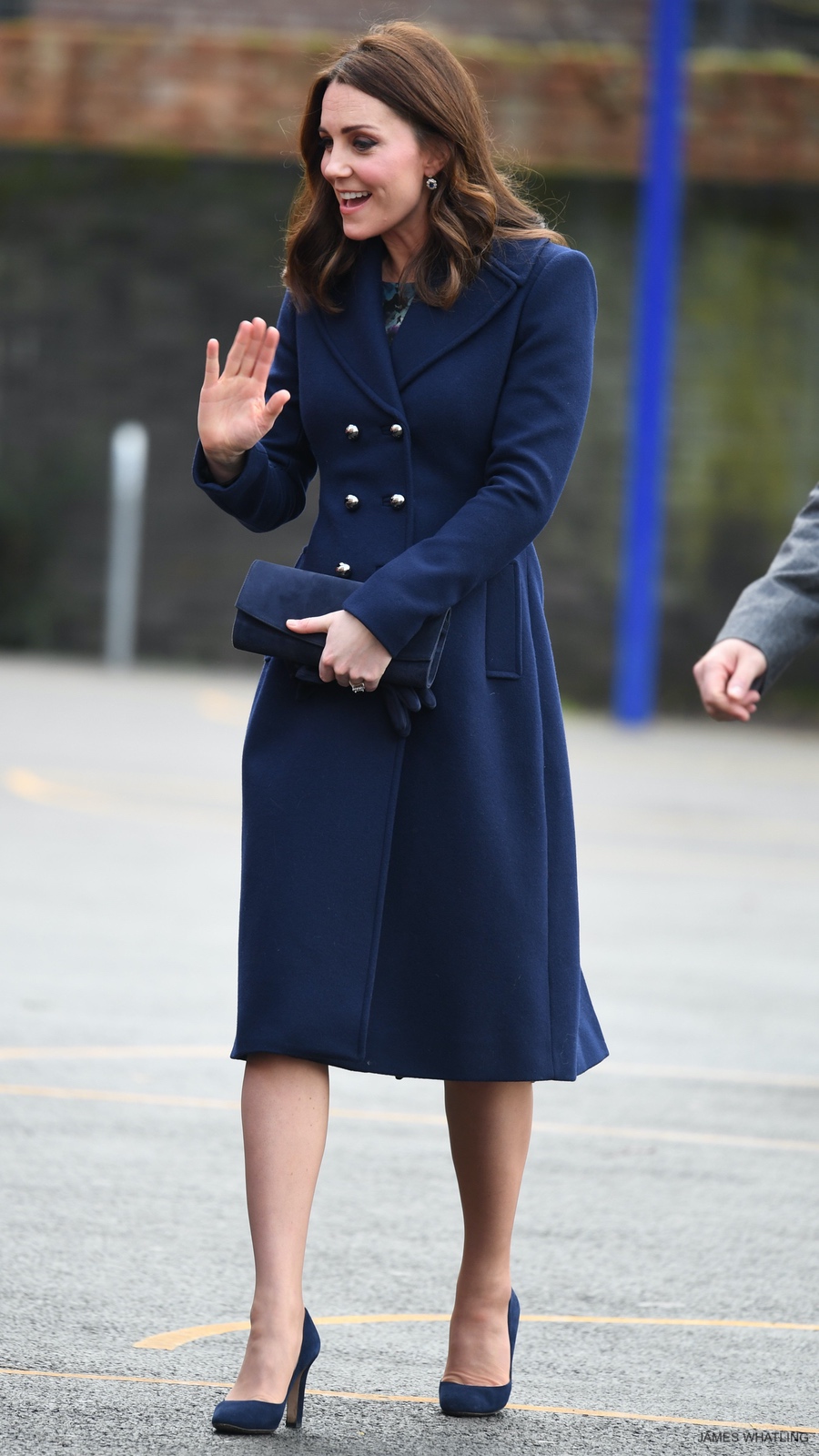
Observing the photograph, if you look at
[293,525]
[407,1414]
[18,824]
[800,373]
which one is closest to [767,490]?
[800,373]

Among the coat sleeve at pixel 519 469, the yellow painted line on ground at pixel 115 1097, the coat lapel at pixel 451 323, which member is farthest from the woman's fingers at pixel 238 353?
the yellow painted line on ground at pixel 115 1097

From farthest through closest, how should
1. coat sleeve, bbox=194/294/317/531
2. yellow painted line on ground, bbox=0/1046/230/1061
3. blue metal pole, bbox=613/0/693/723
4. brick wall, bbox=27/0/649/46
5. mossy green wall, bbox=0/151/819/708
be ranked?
brick wall, bbox=27/0/649/46
mossy green wall, bbox=0/151/819/708
blue metal pole, bbox=613/0/693/723
yellow painted line on ground, bbox=0/1046/230/1061
coat sleeve, bbox=194/294/317/531

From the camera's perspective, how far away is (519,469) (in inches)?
125

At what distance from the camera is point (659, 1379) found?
3.48 meters

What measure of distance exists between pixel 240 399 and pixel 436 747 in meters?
0.61

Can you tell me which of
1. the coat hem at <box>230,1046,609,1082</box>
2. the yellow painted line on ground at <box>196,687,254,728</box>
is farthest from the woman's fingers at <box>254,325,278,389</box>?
the yellow painted line on ground at <box>196,687,254,728</box>

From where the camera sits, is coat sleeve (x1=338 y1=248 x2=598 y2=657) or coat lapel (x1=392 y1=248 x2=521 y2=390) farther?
coat lapel (x1=392 y1=248 x2=521 y2=390)

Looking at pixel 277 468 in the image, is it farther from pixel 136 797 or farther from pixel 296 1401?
pixel 136 797

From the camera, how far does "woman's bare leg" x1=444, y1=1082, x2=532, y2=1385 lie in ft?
10.7

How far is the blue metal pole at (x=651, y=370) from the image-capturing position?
1429cm

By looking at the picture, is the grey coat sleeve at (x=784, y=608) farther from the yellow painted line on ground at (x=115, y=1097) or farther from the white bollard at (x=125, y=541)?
the white bollard at (x=125, y=541)

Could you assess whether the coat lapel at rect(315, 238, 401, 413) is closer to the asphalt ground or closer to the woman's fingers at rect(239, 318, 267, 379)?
the woman's fingers at rect(239, 318, 267, 379)

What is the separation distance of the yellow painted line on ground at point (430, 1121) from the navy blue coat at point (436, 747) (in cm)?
201

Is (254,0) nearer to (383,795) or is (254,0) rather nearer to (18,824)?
(18,824)
